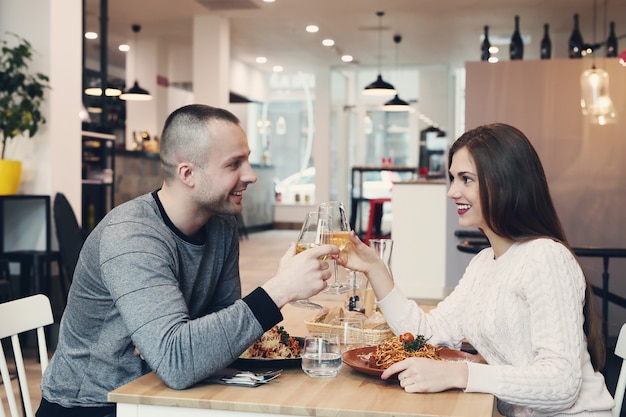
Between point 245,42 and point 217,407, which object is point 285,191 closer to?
point 245,42

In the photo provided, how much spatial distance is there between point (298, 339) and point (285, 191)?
1495 cm

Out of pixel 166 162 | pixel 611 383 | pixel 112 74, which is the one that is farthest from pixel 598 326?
pixel 112 74

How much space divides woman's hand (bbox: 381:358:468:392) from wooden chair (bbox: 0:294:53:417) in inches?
40.5

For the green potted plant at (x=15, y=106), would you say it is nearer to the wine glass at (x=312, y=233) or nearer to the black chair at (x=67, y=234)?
the black chair at (x=67, y=234)

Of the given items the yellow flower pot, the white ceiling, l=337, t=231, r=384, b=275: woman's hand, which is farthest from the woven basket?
the white ceiling

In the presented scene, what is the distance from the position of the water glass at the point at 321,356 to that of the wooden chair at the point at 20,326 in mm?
834

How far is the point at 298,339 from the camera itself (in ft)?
6.11

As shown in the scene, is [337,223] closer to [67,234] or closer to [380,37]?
[67,234]

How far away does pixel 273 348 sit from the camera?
1707mm

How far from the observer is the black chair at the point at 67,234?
5.18 m

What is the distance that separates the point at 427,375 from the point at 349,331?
1.76ft

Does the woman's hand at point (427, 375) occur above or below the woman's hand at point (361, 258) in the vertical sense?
below

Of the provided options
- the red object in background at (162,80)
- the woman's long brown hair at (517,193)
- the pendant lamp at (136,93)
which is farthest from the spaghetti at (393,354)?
the red object in background at (162,80)

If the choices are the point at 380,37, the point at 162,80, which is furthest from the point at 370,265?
the point at 162,80
